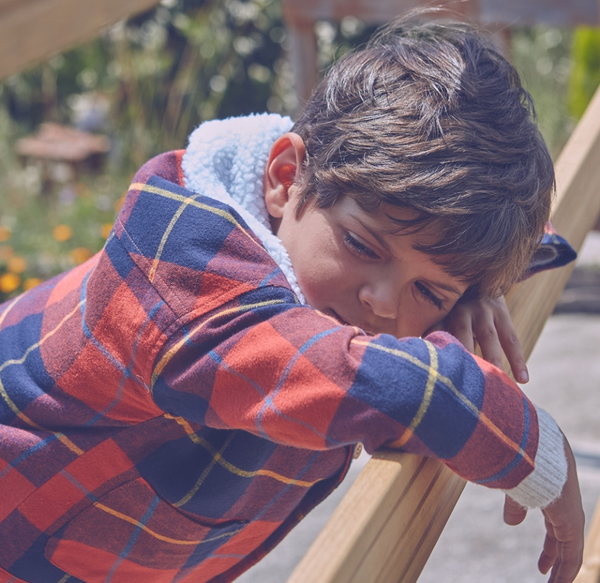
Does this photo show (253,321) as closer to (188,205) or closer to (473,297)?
(188,205)

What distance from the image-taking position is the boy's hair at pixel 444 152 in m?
1.04

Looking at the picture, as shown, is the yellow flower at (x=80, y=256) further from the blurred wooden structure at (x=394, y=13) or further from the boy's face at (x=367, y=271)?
the boy's face at (x=367, y=271)

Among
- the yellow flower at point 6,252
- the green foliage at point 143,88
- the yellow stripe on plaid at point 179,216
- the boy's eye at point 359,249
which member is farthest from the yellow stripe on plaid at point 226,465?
the green foliage at point 143,88

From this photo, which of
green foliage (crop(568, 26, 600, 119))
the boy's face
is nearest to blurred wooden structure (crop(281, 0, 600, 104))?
the boy's face

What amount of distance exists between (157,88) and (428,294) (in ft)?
13.4

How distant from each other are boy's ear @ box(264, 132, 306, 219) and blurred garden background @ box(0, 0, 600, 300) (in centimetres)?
306

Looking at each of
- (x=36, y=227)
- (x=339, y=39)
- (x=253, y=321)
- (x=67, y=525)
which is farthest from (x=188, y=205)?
(x=339, y=39)

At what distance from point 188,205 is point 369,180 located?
0.84 ft

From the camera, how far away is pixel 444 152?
3.43 feet

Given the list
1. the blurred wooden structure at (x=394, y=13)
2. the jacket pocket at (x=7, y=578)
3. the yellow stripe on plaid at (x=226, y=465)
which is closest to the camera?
the yellow stripe on plaid at (x=226, y=465)

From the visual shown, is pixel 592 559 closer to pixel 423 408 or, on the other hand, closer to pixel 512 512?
pixel 512 512

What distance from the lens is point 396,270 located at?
106 cm

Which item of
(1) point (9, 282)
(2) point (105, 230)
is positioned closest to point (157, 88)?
(2) point (105, 230)

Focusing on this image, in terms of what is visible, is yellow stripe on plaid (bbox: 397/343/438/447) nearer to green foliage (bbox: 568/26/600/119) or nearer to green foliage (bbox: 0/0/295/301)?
green foliage (bbox: 0/0/295/301)
